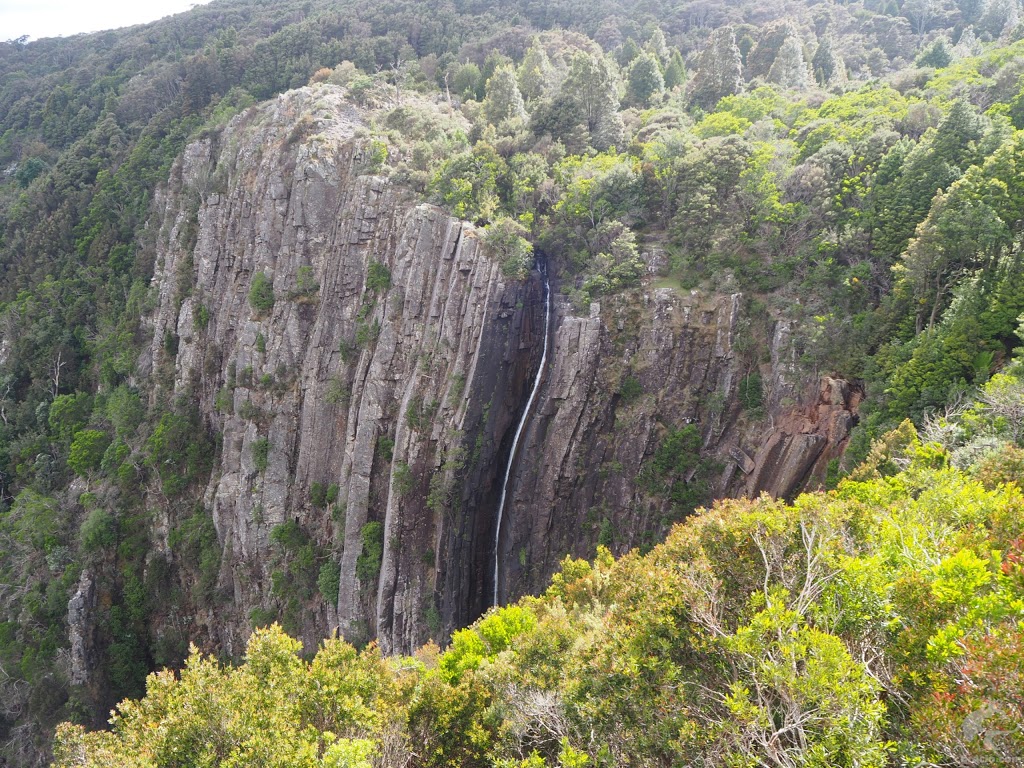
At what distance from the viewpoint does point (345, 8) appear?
8525 cm

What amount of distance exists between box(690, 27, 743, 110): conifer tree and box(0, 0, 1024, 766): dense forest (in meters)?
0.44

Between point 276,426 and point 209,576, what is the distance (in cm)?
1159

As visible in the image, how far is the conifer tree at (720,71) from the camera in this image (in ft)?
176

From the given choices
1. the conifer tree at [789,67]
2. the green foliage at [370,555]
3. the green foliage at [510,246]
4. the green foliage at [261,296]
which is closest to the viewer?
the green foliage at [510,246]

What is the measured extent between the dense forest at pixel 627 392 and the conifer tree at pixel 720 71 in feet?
1.44

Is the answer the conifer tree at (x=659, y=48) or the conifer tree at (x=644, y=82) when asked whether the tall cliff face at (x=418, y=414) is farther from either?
the conifer tree at (x=659, y=48)

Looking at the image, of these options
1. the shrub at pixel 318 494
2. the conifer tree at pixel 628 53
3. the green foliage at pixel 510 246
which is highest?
the conifer tree at pixel 628 53

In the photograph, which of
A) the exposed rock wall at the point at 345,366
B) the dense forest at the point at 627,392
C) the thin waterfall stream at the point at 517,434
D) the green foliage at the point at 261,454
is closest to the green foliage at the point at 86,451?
the dense forest at the point at 627,392

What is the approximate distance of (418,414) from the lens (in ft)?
105

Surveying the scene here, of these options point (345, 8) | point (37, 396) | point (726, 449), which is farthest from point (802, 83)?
point (37, 396)

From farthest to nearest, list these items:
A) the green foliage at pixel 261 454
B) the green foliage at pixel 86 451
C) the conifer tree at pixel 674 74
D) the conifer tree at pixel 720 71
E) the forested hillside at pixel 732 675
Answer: the conifer tree at pixel 674 74
the conifer tree at pixel 720 71
the green foliage at pixel 86 451
the green foliage at pixel 261 454
the forested hillside at pixel 732 675

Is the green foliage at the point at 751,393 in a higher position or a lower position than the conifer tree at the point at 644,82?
lower

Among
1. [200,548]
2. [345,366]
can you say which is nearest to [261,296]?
[345,366]

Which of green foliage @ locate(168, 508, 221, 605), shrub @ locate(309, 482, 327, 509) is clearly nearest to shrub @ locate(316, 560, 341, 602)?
shrub @ locate(309, 482, 327, 509)
